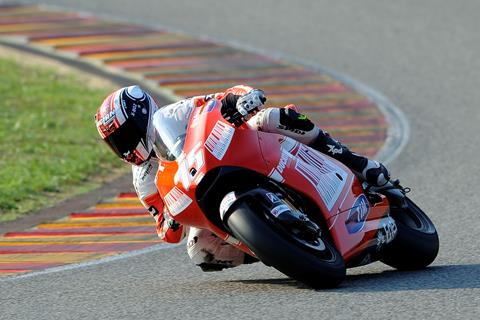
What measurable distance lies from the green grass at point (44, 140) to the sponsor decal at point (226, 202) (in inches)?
133

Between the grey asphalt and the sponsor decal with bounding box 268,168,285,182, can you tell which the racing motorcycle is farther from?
the grey asphalt

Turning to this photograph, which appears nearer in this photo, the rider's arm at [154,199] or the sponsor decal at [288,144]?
the sponsor decal at [288,144]

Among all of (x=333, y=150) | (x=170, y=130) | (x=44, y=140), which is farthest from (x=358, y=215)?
(x=44, y=140)

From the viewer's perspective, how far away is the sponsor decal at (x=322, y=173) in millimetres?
6453

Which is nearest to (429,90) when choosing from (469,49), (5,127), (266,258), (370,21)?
(469,49)

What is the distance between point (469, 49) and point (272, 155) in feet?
25.6

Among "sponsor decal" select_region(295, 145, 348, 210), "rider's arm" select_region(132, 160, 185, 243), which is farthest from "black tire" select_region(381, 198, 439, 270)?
"rider's arm" select_region(132, 160, 185, 243)

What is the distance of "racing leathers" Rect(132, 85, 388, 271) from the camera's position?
6.62 m

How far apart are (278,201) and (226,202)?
0.27 meters

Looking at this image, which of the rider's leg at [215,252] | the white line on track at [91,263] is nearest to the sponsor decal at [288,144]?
the rider's leg at [215,252]

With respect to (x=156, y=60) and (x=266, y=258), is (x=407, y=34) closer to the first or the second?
(x=156, y=60)

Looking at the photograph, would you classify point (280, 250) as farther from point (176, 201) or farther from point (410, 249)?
point (410, 249)

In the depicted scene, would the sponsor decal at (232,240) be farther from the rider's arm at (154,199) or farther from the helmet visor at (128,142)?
the helmet visor at (128,142)

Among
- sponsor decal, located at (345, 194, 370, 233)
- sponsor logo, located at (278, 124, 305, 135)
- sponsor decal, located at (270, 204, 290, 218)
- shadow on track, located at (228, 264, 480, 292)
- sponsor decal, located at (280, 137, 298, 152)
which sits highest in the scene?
sponsor logo, located at (278, 124, 305, 135)
